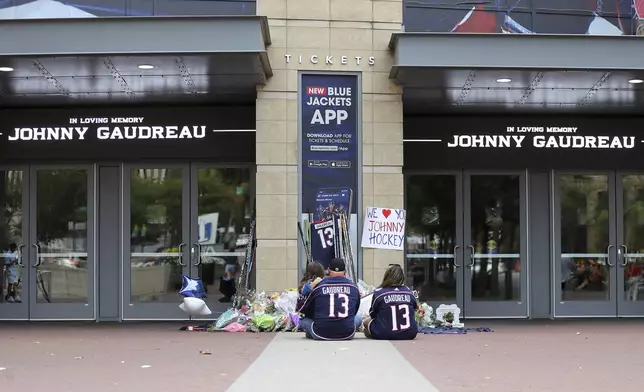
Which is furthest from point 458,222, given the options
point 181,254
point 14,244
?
point 14,244

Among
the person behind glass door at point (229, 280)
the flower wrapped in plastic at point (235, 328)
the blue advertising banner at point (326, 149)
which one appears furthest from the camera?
the person behind glass door at point (229, 280)

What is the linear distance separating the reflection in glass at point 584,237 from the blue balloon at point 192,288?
646 cm

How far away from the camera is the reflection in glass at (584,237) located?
48.4 feet

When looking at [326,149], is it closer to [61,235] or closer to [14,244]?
[61,235]

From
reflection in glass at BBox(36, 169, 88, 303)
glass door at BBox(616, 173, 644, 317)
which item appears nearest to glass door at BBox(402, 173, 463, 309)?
glass door at BBox(616, 173, 644, 317)

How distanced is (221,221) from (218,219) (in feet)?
0.20

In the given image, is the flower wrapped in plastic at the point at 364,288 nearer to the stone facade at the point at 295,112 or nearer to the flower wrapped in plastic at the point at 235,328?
the stone facade at the point at 295,112

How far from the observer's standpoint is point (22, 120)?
14.1 metres

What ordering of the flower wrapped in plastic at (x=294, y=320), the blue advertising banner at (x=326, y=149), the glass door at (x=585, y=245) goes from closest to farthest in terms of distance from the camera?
the flower wrapped in plastic at (x=294, y=320)
the blue advertising banner at (x=326, y=149)
the glass door at (x=585, y=245)

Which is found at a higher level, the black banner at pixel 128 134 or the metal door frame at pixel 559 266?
the black banner at pixel 128 134

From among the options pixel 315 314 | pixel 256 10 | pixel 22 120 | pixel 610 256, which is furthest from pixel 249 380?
pixel 610 256

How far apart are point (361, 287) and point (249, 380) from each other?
4.97 meters

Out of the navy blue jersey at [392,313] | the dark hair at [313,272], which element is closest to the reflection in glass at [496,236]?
the navy blue jersey at [392,313]

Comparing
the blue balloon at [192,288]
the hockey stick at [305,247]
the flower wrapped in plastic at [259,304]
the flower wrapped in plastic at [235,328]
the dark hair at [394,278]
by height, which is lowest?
the flower wrapped in plastic at [235,328]
